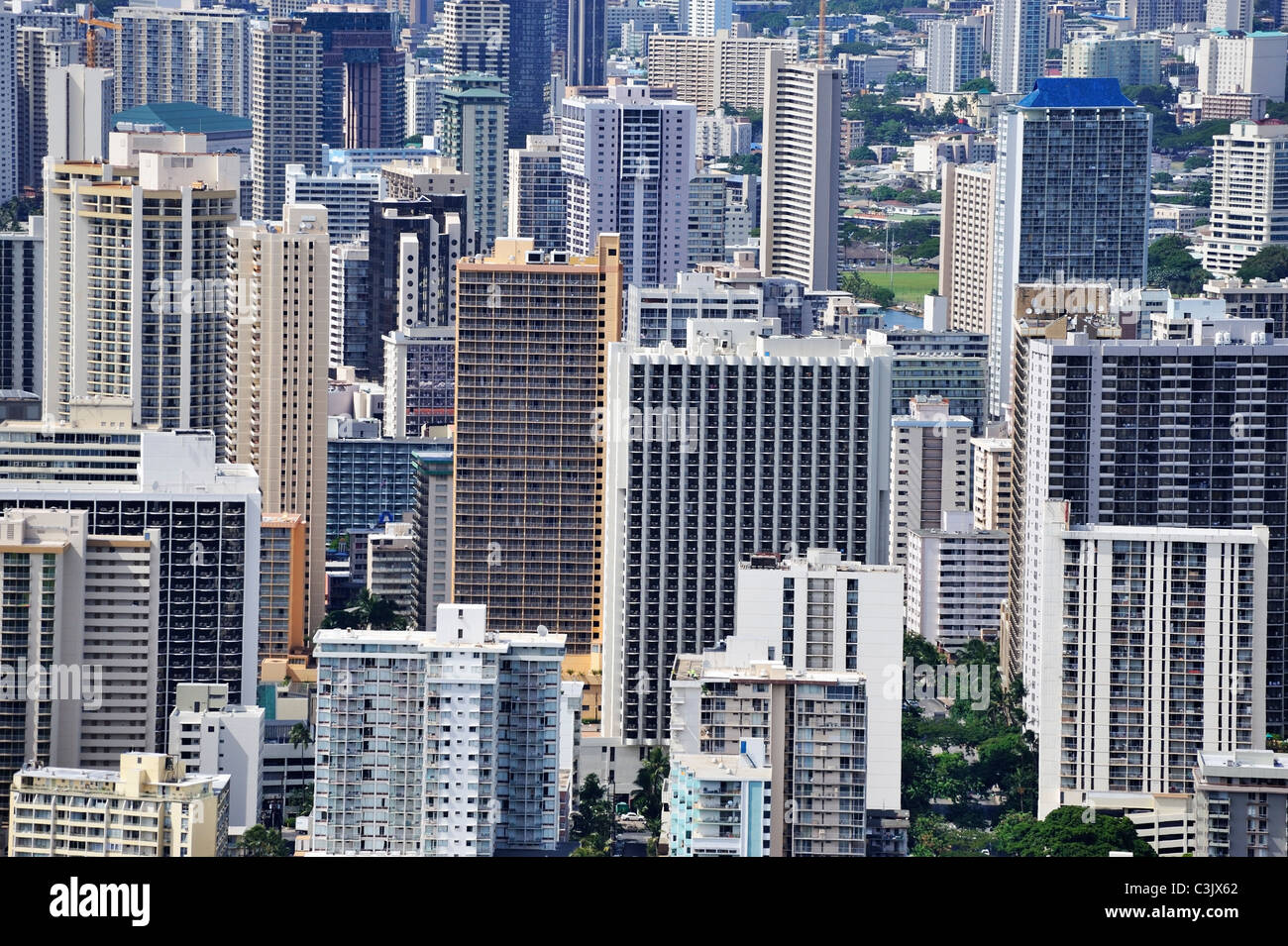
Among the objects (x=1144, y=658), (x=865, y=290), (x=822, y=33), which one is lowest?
(x=1144, y=658)

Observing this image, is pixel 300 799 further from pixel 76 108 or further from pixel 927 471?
pixel 76 108

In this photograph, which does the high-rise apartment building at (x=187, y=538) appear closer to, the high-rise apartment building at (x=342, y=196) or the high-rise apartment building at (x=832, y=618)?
the high-rise apartment building at (x=832, y=618)

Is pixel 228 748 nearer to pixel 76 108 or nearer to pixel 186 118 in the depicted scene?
pixel 76 108

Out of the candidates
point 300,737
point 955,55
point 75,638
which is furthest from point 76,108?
point 955,55

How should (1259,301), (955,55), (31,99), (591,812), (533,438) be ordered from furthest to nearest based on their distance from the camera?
(955,55) < (31,99) < (1259,301) < (533,438) < (591,812)

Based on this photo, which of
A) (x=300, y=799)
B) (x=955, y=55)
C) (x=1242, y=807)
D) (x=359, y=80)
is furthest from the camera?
(x=955, y=55)

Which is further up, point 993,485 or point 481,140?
point 481,140

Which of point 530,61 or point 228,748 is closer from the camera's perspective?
point 228,748

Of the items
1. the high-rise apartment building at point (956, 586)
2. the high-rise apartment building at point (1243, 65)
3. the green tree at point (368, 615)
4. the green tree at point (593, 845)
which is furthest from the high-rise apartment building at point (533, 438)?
the high-rise apartment building at point (1243, 65)
